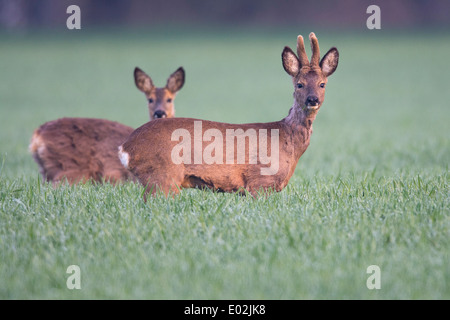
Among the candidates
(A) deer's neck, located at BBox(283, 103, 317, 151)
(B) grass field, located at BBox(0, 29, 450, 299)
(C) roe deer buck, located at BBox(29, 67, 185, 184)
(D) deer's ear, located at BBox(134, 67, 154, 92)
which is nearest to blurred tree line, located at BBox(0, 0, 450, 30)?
(B) grass field, located at BBox(0, 29, 450, 299)

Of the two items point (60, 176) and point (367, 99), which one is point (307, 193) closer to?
point (60, 176)

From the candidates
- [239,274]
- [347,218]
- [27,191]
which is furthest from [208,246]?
[27,191]

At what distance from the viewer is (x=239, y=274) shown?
427 cm

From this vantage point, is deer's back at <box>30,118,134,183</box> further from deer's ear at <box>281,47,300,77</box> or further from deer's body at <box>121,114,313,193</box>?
deer's ear at <box>281,47,300,77</box>

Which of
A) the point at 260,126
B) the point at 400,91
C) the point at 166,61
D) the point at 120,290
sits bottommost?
the point at 120,290

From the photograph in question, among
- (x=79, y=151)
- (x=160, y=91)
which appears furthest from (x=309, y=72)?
(x=160, y=91)

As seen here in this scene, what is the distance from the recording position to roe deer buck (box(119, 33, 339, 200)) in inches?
217

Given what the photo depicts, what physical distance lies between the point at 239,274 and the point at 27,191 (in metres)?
2.64

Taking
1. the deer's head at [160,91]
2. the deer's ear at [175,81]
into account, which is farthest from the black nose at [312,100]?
the deer's ear at [175,81]

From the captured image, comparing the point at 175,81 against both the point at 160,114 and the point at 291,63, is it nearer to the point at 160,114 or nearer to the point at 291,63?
the point at 160,114

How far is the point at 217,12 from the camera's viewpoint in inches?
1623

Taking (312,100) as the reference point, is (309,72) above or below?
above

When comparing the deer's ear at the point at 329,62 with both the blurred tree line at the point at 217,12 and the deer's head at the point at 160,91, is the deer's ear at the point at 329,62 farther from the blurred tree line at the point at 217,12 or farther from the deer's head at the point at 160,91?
the blurred tree line at the point at 217,12

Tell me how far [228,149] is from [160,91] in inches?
126
